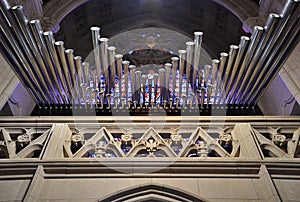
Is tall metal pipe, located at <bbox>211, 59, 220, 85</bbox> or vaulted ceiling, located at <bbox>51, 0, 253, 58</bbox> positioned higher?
vaulted ceiling, located at <bbox>51, 0, 253, 58</bbox>

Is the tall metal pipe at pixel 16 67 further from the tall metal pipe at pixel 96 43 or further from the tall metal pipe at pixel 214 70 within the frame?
the tall metal pipe at pixel 214 70

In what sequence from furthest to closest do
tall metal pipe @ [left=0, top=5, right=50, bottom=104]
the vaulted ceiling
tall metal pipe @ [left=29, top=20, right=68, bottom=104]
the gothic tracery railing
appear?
the vaulted ceiling → tall metal pipe @ [left=29, top=20, right=68, bottom=104] → tall metal pipe @ [left=0, top=5, right=50, bottom=104] → the gothic tracery railing

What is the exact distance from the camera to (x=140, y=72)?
521 cm

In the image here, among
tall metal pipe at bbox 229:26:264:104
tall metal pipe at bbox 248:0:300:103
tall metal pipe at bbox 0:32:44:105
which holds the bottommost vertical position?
tall metal pipe at bbox 0:32:44:105

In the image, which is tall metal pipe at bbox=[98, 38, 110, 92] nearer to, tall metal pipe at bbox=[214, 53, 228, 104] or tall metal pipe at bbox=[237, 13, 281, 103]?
tall metal pipe at bbox=[214, 53, 228, 104]

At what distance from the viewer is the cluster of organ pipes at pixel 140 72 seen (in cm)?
448

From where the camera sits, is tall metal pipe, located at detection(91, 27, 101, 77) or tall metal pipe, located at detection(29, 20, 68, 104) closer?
tall metal pipe, located at detection(29, 20, 68, 104)

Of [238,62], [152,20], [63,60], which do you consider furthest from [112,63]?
[152,20]

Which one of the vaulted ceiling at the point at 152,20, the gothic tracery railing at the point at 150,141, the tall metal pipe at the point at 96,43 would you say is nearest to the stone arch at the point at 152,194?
the gothic tracery railing at the point at 150,141

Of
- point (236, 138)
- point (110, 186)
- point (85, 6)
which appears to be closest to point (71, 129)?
point (110, 186)

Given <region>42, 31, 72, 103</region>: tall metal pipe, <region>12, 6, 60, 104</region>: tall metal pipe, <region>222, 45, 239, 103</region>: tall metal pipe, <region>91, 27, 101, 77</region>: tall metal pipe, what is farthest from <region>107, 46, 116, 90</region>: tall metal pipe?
<region>222, 45, 239, 103</region>: tall metal pipe

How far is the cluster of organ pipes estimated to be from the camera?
4.48 meters

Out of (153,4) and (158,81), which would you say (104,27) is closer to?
(153,4)

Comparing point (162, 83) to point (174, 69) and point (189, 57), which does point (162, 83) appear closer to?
point (174, 69)
